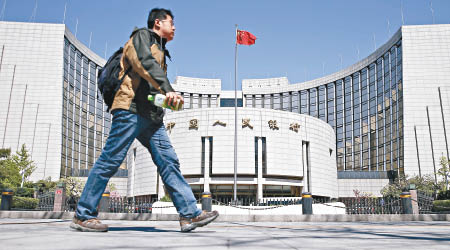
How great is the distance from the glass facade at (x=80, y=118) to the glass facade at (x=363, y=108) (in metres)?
29.7

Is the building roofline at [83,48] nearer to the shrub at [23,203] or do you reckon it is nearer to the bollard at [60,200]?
the shrub at [23,203]

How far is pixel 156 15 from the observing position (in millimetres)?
4605

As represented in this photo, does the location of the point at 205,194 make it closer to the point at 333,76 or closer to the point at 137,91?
the point at 137,91

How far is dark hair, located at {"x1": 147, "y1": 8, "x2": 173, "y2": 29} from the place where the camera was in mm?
4594

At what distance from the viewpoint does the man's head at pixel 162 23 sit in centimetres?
455

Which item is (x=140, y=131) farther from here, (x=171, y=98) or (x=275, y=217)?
(x=275, y=217)

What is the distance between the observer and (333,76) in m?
70.8

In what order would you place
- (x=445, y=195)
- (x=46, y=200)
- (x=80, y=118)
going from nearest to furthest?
(x=46, y=200), (x=445, y=195), (x=80, y=118)

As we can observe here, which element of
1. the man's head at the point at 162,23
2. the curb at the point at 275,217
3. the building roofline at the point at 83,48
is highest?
the building roofline at the point at 83,48

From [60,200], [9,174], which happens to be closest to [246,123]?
[9,174]

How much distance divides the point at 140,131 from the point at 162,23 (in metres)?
1.35

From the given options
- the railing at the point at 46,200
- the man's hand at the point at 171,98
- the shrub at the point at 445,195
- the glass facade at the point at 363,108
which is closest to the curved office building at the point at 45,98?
the glass facade at the point at 363,108

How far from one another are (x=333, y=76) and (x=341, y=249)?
71.8 meters

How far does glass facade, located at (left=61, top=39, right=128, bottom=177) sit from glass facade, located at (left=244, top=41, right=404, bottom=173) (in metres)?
29.7
